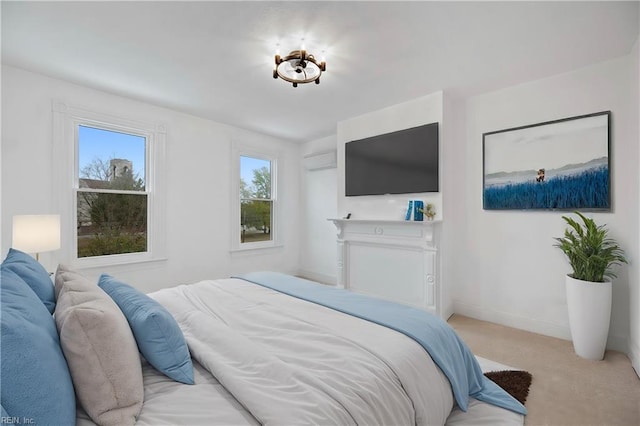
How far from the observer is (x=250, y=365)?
3.80 feet

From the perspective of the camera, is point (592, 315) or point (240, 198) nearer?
point (592, 315)

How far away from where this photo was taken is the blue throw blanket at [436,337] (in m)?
1.45

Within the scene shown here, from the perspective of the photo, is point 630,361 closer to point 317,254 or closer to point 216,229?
point 317,254

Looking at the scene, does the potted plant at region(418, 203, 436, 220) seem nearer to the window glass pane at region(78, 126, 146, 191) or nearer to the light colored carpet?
the light colored carpet

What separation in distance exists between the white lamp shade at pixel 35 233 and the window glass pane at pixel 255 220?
248cm

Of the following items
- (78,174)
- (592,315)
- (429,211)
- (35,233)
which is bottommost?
(592,315)

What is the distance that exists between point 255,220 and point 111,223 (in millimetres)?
2035

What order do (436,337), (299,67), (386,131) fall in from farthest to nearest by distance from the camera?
(386,131), (299,67), (436,337)

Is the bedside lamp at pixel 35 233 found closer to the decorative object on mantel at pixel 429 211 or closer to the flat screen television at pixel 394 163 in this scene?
the flat screen television at pixel 394 163

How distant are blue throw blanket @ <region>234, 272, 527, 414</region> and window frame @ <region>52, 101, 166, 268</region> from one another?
2438 mm

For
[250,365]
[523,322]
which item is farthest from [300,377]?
[523,322]

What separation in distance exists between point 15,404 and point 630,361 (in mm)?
3691

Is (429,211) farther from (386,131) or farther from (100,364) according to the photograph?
(100,364)

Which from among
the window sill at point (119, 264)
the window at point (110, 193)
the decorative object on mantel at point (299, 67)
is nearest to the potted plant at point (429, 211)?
the decorative object on mantel at point (299, 67)
